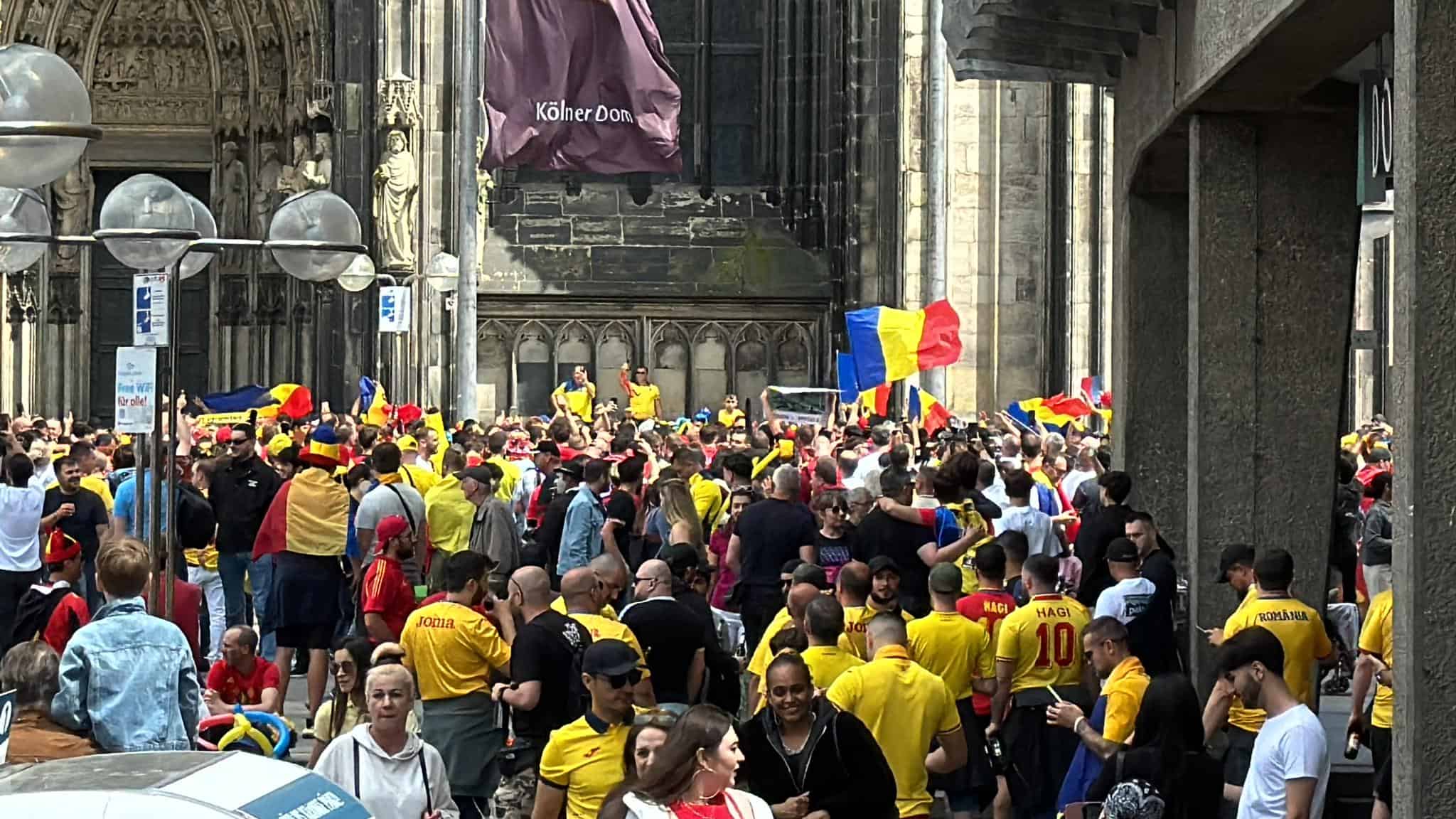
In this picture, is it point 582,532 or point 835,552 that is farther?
point 582,532

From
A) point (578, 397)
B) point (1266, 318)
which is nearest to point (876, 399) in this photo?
point (578, 397)

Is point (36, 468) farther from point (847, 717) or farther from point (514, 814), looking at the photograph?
point (847, 717)

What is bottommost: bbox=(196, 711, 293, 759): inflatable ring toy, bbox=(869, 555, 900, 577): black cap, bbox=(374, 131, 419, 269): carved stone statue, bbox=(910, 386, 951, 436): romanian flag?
bbox=(196, 711, 293, 759): inflatable ring toy

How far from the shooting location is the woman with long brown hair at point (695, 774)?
6973 millimetres

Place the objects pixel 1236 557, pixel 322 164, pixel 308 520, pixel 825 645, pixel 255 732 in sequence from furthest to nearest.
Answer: pixel 322 164
pixel 308 520
pixel 1236 557
pixel 825 645
pixel 255 732

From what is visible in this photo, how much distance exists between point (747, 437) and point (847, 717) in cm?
1472

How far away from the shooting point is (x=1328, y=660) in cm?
1128

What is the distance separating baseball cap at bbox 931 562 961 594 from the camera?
36.9ft

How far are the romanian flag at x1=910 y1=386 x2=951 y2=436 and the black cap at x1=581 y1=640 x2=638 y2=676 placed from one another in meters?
14.7

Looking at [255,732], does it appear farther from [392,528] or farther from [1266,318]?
[1266,318]

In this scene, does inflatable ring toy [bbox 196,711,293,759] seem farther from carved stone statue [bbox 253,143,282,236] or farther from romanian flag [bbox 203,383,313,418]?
carved stone statue [bbox 253,143,282,236]

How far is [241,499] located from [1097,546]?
6.10m

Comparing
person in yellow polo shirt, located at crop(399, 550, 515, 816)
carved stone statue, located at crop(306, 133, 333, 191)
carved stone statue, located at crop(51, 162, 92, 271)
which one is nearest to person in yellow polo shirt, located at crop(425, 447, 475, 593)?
person in yellow polo shirt, located at crop(399, 550, 515, 816)

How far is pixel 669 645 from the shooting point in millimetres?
10883
